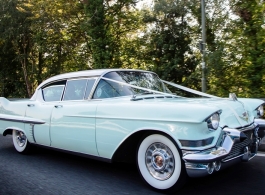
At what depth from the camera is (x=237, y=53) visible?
29.8ft

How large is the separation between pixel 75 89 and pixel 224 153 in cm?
267

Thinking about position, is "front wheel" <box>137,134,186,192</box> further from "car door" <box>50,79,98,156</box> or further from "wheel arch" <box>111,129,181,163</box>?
"car door" <box>50,79,98,156</box>

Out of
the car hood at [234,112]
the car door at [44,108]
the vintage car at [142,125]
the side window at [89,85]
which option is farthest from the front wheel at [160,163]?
the car door at [44,108]

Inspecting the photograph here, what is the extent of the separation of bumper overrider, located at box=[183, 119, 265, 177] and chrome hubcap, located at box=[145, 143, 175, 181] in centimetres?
A: 33

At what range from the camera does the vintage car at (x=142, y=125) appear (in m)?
3.28

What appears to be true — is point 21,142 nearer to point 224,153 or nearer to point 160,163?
point 160,163

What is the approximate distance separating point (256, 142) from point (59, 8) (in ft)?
52.5

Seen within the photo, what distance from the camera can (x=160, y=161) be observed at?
3596 millimetres

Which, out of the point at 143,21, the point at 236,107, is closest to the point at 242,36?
the point at 236,107

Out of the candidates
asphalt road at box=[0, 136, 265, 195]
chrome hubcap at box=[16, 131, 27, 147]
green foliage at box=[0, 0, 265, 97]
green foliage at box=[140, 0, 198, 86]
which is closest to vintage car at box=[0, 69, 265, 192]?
chrome hubcap at box=[16, 131, 27, 147]

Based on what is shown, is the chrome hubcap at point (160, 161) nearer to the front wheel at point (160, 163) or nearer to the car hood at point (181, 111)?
the front wheel at point (160, 163)

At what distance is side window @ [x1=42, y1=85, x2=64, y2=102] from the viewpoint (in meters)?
5.17

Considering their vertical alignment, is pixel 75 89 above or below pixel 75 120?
above

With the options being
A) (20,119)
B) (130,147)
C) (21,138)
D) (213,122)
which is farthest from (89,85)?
(213,122)
